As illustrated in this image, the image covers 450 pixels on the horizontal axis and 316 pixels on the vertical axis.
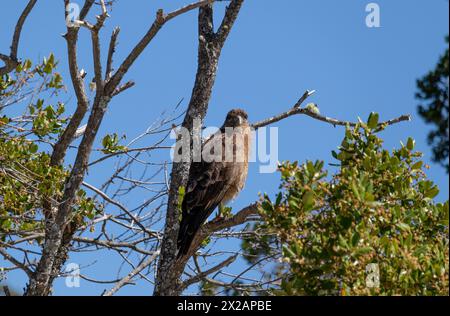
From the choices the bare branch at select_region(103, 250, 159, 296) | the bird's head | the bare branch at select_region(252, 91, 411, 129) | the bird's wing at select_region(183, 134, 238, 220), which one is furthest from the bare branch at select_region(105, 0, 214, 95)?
the bird's head

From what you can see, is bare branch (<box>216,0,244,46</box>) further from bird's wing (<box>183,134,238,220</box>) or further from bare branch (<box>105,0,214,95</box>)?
bare branch (<box>105,0,214,95</box>)

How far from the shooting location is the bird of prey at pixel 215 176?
6539 mm

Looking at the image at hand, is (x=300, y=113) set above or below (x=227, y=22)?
below

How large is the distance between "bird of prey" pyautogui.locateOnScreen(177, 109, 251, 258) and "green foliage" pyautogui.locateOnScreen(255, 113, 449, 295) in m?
2.12

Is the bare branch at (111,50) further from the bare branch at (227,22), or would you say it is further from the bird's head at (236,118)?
the bird's head at (236,118)

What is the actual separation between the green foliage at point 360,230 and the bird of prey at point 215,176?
212 centimetres

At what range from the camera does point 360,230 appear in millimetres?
3924

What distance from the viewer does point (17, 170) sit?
7.35 meters

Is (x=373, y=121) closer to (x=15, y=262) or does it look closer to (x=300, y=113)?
(x=300, y=113)

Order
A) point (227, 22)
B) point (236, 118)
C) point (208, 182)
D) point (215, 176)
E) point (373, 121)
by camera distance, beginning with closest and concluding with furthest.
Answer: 1. point (373, 121)
2. point (208, 182)
3. point (215, 176)
4. point (227, 22)
5. point (236, 118)

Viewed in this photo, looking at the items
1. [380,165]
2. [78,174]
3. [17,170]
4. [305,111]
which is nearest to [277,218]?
[380,165]

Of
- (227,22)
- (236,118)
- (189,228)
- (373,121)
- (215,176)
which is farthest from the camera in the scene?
(236,118)

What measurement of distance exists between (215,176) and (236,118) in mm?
1399

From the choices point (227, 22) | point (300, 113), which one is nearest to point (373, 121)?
point (300, 113)
